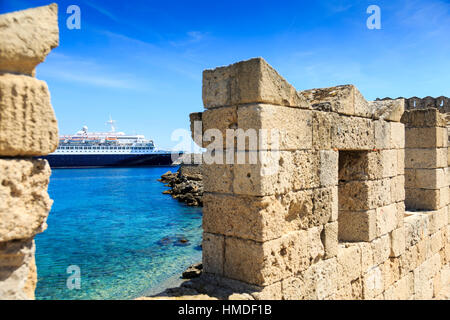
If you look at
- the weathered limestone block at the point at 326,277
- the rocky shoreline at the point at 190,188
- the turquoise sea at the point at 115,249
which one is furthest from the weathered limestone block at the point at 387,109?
the rocky shoreline at the point at 190,188

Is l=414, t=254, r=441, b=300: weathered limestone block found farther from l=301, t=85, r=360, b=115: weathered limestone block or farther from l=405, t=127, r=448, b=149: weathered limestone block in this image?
l=301, t=85, r=360, b=115: weathered limestone block

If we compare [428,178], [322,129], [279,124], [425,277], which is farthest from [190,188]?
[279,124]

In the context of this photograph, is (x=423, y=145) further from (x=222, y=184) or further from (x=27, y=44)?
(x=27, y=44)

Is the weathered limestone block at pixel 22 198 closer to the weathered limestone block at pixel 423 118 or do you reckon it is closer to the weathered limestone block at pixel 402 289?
the weathered limestone block at pixel 402 289

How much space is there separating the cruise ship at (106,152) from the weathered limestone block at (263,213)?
236ft

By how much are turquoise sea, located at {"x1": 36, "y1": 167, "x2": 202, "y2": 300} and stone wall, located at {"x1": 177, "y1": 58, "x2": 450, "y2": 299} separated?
670cm

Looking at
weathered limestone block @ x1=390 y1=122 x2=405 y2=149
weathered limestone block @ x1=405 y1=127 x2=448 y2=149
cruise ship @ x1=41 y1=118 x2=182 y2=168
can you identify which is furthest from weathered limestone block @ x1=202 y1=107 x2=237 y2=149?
cruise ship @ x1=41 y1=118 x2=182 y2=168

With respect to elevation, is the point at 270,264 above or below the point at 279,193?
below

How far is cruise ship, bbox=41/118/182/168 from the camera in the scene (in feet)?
232

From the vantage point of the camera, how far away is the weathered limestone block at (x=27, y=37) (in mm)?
1855

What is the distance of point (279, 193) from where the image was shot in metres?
3.43
